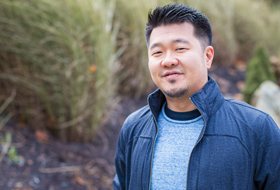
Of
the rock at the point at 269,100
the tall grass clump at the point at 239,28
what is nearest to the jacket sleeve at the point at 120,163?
the rock at the point at 269,100

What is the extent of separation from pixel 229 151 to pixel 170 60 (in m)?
0.54

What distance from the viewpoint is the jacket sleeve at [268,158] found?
51.0 inches

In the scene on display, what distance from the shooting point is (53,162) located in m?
3.26

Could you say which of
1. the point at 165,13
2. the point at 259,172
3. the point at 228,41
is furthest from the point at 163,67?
the point at 228,41

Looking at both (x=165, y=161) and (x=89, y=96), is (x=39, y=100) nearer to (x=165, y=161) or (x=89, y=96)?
(x=89, y=96)

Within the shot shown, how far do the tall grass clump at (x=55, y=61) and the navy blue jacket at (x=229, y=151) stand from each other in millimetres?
2213

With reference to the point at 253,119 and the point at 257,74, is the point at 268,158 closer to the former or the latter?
the point at 253,119

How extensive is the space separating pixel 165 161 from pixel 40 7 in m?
2.79

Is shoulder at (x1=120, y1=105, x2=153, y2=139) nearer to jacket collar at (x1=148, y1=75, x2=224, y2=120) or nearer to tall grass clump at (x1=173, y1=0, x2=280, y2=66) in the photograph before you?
jacket collar at (x1=148, y1=75, x2=224, y2=120)

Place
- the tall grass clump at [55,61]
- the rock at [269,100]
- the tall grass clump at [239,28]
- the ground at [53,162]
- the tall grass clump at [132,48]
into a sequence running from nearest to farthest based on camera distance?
the ground at [53,162] < the tall grass clump at [55,61] < the rock at [269,100] < the tall grass clump at [132,48] < the tall grass clump at [239,28]

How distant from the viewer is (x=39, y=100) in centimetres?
357

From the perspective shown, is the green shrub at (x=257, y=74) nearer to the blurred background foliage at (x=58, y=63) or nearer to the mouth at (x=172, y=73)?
the blurred background foliage at (x=58, y=63)

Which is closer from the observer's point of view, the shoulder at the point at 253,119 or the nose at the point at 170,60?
the shoulder at the point at 253,119

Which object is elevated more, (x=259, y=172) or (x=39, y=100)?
(x=39, y=100)
